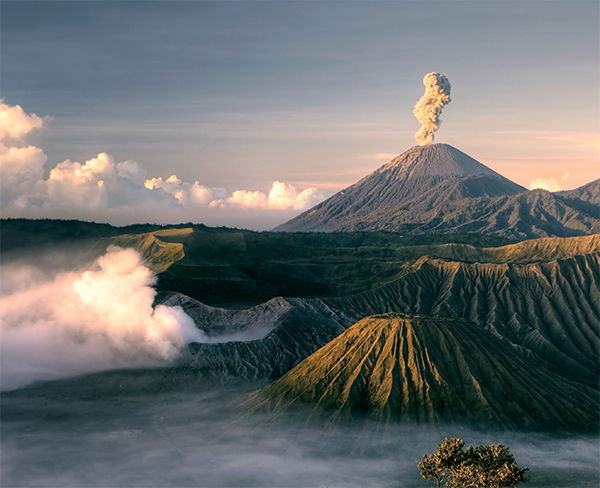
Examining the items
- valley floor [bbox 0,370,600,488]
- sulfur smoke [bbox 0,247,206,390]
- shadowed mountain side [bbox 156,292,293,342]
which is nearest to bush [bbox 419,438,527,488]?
valley floor [bbox 0,370,600,488]

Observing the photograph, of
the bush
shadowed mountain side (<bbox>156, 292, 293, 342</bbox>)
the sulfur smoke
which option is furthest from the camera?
shadowed mountain side (<bbox>156, 292, 293, 342</bbox>)

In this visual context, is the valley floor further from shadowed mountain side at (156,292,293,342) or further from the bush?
shadowed mountain side at (156,292,293,342)

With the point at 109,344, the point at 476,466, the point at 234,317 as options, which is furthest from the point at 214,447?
the point at 109,344

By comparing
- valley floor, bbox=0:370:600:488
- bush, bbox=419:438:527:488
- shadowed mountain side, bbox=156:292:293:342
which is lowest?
valley floor, bbox=0:370:600:488

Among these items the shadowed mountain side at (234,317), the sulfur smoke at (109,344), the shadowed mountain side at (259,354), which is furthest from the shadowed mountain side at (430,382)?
the shadowed mountain side at (234,317)

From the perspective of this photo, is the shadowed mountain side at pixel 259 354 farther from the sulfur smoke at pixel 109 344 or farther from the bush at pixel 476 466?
the bush at pixel 476 466

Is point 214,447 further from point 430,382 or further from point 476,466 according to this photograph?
point 476,466
